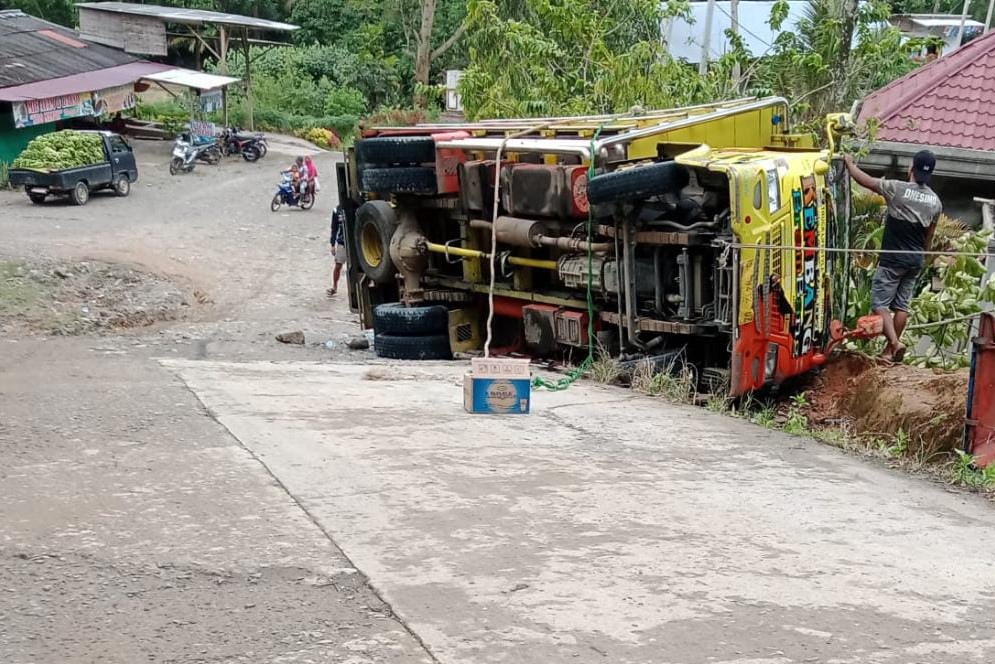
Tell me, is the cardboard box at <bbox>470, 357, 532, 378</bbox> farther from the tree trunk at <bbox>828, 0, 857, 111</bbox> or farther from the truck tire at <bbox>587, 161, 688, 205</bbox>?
the tree trunk at <bbox>828, 0, 857, 111</bbox>

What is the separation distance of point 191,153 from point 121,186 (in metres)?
4.18

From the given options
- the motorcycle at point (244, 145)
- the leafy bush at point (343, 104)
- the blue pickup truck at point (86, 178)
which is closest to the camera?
the blue pickup truck at point (86, 178)

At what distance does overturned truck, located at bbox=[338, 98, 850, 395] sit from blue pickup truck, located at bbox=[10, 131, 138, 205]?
14.7 metres

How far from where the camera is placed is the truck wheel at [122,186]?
26.4 metres

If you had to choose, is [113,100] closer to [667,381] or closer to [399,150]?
[399,150]

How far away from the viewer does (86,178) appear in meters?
25.4

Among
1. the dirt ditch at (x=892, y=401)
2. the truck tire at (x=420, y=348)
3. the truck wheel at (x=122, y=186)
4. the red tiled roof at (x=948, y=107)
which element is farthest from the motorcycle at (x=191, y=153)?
the dirt ditch at (x=892, y=401)

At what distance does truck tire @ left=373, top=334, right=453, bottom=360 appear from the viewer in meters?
11.1

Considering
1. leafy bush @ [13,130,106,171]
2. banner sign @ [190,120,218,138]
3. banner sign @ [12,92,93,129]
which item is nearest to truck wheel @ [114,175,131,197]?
leafy bush @ [13,130,106,171]

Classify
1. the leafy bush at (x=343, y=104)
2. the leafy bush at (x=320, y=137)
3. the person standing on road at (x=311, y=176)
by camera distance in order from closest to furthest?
the person standing on road at (x=311, y=176)
the leafy bush at (x=320, y=137)
the leafy bush at (x=343, y=104)

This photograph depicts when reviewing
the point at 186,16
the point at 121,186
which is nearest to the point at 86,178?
the point at 121,186

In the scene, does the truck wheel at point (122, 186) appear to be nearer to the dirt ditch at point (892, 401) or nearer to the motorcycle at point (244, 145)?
the motorcycle at point (244, 145)

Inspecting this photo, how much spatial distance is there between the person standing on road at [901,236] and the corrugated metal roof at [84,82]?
22927 mm

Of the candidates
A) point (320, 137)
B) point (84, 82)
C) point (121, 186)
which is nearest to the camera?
point (121, 186)
